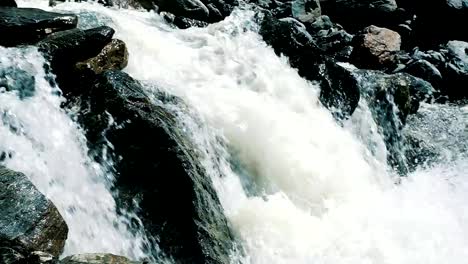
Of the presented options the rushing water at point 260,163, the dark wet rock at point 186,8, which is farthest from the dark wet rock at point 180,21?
the rushing water at point 260,163

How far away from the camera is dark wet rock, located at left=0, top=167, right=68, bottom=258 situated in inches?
184

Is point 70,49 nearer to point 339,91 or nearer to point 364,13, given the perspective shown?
point 339,91

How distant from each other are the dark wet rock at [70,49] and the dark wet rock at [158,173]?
64cm

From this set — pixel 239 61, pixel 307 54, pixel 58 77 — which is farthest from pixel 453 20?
pixel 58 77

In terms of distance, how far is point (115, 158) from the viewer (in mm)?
6766

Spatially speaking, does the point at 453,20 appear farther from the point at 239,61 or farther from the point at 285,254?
the point at 285,254

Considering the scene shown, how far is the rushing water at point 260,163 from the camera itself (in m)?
6.45

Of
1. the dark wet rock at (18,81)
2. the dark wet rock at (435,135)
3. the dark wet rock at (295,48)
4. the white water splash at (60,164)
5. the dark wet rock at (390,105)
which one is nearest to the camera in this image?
the white water splash at (60,164)

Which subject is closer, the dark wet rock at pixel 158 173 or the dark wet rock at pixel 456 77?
the dark wet rock at pixel 158 173

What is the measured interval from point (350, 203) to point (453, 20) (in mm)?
10362

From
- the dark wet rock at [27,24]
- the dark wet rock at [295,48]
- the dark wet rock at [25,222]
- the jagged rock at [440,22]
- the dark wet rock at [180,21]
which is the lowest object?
the dark wet rock at [180,21]

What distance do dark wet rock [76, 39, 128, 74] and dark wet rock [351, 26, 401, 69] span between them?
7.25m

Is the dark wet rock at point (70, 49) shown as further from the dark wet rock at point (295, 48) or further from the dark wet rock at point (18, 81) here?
the dark wet rock at point (295, 48)

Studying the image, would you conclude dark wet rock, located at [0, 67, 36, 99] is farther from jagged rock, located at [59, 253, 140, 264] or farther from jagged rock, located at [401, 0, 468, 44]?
jagged rock, located at [401, 0, 468, 44]
